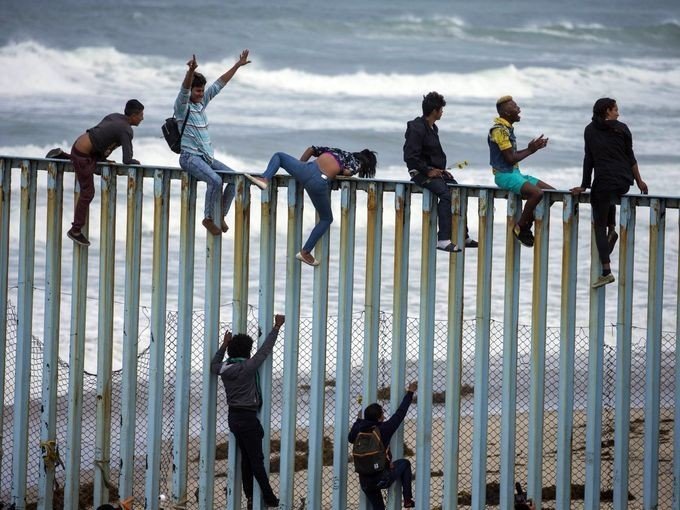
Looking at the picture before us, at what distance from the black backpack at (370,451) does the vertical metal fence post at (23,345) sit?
292 cm

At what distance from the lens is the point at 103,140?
36.7 feet

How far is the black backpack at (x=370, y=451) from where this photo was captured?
10781 millimetres

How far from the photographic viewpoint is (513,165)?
35.3ft

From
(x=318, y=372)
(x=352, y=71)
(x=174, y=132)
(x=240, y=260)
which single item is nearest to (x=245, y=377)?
(x=318, y=372)

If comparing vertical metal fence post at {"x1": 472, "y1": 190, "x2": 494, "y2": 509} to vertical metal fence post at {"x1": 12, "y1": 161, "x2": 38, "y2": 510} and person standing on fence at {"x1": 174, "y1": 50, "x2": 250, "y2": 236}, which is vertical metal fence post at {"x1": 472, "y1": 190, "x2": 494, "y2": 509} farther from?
vertical metal fence post at {"x1": 12, "y1": 161, "x2": 38, "y2": 510}

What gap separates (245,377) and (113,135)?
88.1 inches

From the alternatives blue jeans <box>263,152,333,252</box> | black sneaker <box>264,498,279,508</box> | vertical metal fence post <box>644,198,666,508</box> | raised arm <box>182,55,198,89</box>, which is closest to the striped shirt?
raised arm <box>182,55,198,89</box>

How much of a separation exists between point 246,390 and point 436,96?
2786 mm

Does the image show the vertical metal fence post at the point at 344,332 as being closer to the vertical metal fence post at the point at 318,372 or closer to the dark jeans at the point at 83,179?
the vertical metal fence post at the point at 318,372

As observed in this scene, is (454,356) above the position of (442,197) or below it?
below

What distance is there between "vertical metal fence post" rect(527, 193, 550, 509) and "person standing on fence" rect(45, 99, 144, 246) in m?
3.32

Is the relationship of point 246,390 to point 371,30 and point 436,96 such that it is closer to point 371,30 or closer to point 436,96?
→ point 436,96

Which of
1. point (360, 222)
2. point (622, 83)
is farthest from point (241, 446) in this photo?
point (622, 83)

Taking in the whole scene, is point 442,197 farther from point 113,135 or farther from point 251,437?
point 113,135
